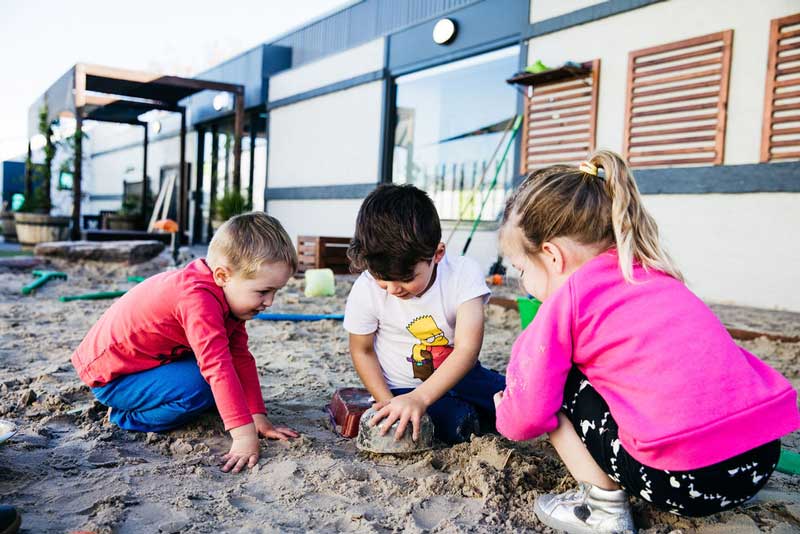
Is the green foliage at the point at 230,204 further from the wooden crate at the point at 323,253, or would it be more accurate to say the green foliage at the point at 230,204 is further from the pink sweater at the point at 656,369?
the pink sweater at the point at 656,369

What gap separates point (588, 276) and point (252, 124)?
41.5 feet

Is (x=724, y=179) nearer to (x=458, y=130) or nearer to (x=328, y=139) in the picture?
(x=458, y=130)

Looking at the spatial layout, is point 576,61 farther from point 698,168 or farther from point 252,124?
point 252,124

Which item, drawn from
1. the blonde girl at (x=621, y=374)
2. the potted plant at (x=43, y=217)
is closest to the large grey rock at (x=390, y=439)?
the blonde girl at (x=621, y=374)

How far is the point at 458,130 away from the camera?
815 centimetres

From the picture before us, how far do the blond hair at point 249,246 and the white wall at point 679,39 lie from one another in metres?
4.45

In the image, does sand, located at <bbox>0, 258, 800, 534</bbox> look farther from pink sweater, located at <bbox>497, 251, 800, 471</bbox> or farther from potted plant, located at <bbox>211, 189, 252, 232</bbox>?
potted plant, located at <bbox>211, 189, 252, 232</bbox>

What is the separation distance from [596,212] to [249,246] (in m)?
1.00

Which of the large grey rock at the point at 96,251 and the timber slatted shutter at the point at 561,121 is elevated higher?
the timber slatted shutter at the point at 561,121

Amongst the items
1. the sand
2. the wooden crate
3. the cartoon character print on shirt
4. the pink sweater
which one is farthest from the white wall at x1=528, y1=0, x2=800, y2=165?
the pink sweater

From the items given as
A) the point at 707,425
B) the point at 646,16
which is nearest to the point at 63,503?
the point at 707,425

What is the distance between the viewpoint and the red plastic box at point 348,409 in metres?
2.15

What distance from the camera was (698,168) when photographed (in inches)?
217

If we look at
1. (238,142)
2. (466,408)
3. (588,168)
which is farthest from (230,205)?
(588,168)
